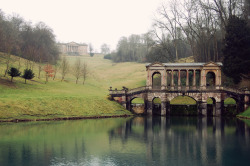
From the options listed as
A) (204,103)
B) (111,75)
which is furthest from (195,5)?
(111,75)

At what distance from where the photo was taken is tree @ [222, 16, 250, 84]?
6488 centimetres

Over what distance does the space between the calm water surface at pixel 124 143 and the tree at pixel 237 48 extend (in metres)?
15.4

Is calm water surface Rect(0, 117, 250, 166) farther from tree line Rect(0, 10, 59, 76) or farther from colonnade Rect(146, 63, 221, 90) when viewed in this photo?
tree line Rect(0, 10, 59, 76)

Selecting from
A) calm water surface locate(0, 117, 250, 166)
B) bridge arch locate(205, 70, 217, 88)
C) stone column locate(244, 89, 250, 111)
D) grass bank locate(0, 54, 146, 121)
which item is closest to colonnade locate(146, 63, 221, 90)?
bridge arch locate(205, 70, 217, 88)

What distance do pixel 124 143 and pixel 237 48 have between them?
40.7m

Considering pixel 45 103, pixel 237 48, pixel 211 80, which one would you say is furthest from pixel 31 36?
pixel 237 48

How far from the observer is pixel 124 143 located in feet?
122

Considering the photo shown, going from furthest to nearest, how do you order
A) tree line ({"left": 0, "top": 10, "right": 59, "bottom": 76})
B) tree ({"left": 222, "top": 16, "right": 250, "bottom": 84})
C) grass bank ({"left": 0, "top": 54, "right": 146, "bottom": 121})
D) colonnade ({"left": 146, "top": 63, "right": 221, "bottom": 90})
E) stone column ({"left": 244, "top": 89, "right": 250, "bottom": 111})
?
tree line ({"left": 0, "top": 10, "right": 59, "bottom": 76}) < tree ({"left": 222, "top": 16, "right": 250, "bottom": 84}) < colonnade ({"left": 146, "top": 63, "right": 221, "bottom": 90}) < stone column ({"left": 244, "top": 89, "right": 250, "bottom": 111}) < grass bank ({"left": 0, "top": 54, "right": 146, "bottom": 121})

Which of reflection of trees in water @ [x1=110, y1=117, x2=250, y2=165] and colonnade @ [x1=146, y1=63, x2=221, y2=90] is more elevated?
colonnade @ [x1=146, y1=63, x2=221, y2=90]

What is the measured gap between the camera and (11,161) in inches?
1115

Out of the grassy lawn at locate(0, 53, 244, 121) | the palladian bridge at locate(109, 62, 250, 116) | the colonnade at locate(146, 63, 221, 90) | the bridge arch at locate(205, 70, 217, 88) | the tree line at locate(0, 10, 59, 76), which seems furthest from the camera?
the tree line at locate(0, 10, 59, 76)

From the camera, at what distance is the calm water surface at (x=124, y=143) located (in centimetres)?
2930

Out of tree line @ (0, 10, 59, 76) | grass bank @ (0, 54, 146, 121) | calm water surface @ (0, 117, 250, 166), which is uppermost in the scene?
tree line @ (0, 10, 59, 76)

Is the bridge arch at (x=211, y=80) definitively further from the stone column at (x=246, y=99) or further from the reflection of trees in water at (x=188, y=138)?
the reflection of trees in water at (x=188, y=138)
